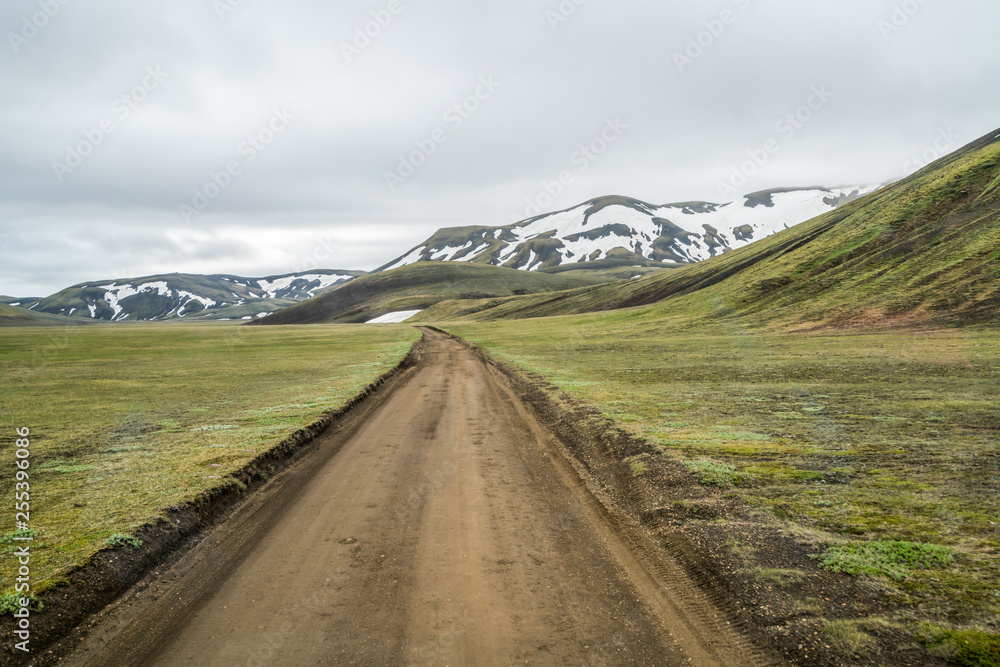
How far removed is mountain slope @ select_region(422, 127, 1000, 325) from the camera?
5606cm

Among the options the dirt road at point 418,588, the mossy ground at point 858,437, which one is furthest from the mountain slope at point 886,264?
the dirt road at point 418,588

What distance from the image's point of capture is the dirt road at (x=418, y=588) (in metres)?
5.93

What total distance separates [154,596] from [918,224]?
100 metres

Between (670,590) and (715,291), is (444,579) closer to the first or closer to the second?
(670,590)

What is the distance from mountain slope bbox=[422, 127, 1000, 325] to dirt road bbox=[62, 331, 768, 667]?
58744mm

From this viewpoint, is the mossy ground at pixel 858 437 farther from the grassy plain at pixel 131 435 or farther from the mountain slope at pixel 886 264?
the mountain slope at pixel 886 264

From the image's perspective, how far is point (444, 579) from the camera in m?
7.39

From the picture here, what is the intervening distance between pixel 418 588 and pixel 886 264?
85498mm

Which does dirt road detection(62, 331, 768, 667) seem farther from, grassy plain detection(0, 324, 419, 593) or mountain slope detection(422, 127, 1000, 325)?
mountain slope detection(422, 127, 1000, 325)

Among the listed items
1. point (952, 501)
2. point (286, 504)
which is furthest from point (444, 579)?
point (952, 501)

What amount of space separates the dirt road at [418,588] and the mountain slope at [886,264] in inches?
2313

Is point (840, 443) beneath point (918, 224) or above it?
beneath

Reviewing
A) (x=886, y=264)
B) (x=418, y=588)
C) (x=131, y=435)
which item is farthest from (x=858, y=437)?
(x=886, y=264)

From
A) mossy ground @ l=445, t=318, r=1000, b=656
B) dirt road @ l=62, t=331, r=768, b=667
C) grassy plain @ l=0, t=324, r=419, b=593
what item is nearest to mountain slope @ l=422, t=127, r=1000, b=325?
mossy ground @ l=445, t=318, r=1000, b=656
